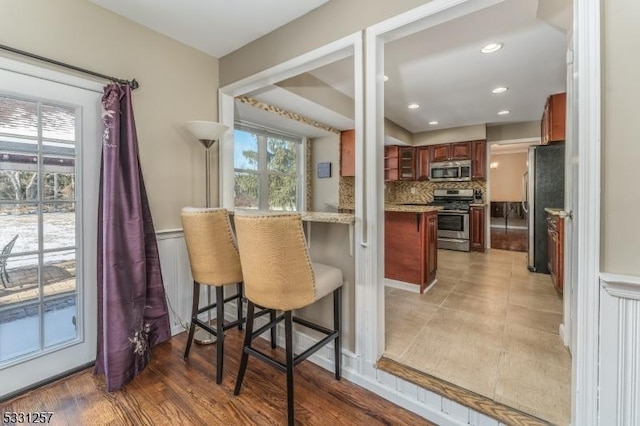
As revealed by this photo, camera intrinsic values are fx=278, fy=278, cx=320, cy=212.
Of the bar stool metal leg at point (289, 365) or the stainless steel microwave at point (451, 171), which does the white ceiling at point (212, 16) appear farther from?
the stainless steel microwave at point (451, 171)

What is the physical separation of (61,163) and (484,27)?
309 cm

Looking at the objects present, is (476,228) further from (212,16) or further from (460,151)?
(212,16)

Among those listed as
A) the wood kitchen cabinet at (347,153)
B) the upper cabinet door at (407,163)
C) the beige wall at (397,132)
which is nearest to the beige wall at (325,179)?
the wood kitchen cabinet at (347,153)

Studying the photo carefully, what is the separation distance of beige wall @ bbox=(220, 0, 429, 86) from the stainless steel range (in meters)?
4.37

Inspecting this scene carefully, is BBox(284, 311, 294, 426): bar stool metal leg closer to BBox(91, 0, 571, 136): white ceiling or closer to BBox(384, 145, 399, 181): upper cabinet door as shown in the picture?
BBox(91, 0, 571, 136): white ceiling

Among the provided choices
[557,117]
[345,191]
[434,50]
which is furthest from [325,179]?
[557,117]

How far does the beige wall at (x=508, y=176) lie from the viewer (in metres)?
9.41

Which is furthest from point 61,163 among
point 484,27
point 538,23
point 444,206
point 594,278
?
point 444,206

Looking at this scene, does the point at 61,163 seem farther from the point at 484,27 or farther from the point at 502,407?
the point at 484,27

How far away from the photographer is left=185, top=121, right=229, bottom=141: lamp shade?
212cm

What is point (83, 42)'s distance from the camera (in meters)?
1.82

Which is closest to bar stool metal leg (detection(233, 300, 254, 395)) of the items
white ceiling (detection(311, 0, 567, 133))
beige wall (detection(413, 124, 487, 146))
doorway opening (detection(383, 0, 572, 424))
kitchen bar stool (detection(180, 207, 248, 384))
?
kitchen bar stool (detection(180, 207, 248, 384))

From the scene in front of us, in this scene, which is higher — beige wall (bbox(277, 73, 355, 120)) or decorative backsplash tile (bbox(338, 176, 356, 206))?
beige wall (bbox(277, 73, 355, 120))

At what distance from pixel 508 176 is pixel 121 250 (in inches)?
437
